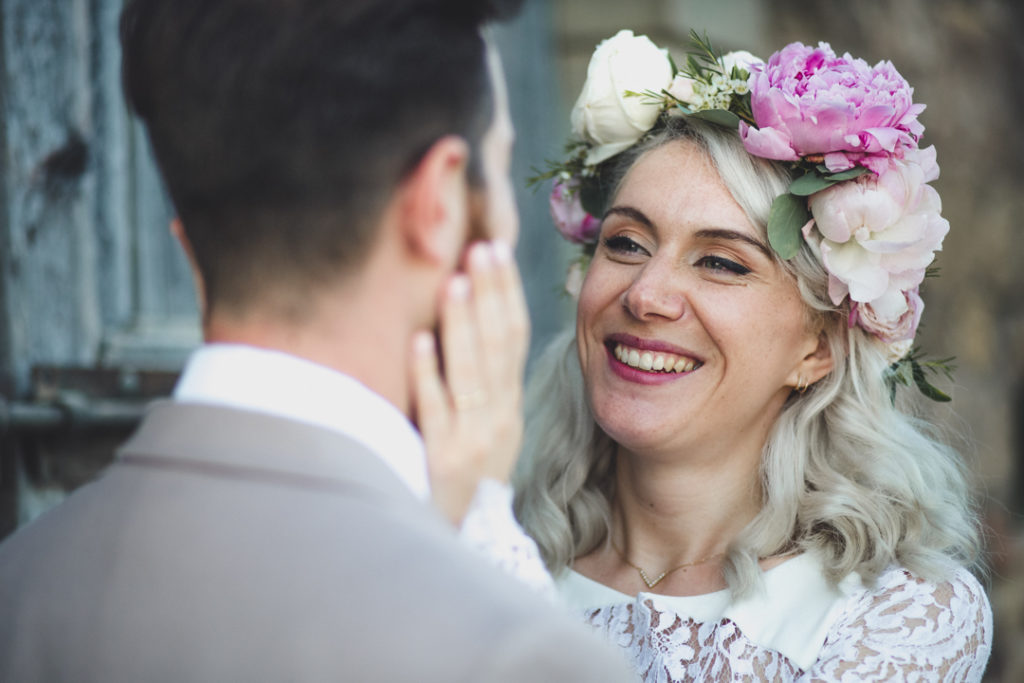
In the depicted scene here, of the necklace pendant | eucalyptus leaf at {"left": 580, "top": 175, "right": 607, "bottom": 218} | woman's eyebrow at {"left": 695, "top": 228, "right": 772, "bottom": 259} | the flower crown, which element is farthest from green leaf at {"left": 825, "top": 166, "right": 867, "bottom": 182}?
the necklace pendant

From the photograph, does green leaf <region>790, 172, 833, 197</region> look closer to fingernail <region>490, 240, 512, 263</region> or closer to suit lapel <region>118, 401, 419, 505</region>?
fingernail <region>490, 240, 512, 263</region>

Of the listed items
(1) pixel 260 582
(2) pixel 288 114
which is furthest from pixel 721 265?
(1) pixel 260 582

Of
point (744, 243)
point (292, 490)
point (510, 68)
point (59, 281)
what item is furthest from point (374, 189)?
point (510, 68)

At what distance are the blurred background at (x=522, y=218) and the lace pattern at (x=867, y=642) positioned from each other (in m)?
0.69

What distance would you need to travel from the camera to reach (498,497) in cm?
131

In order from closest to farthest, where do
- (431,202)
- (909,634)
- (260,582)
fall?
(260,582) → (431,202) → (909,634)

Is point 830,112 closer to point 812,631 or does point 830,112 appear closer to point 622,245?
point 622,245

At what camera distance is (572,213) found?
108 inches

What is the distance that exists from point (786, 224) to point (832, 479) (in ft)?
2.01

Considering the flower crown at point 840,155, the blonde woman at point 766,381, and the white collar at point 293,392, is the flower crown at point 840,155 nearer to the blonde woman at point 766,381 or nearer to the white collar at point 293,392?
the blonde woman at point 766,381

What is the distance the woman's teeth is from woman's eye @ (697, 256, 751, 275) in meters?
0.22

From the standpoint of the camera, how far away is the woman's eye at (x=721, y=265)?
7.59 feet

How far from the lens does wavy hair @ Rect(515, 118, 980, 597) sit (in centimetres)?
226

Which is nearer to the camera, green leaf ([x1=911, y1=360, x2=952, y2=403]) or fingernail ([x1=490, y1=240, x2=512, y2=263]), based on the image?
fingernail ([x1=490, y1=240, x2=512, y2=263])
